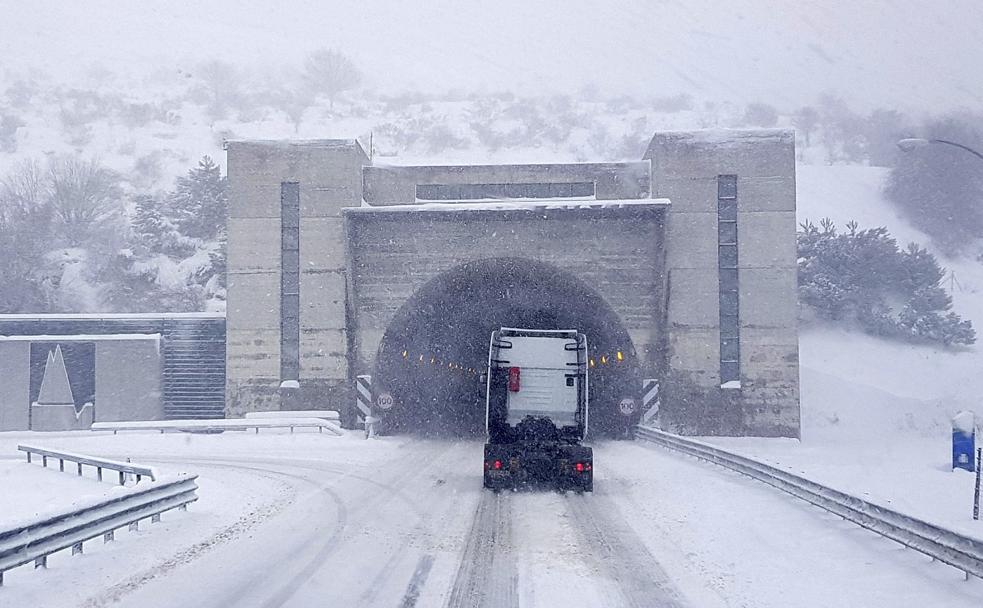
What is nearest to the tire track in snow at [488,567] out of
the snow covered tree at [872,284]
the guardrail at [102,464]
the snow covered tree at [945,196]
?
the guardrail at [102,464]

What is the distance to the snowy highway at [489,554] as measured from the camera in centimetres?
805

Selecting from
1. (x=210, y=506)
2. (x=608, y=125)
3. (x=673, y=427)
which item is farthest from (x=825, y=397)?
(x=608, y=125)

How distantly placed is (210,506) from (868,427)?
33.7 meters

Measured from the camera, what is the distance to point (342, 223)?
29875 mm

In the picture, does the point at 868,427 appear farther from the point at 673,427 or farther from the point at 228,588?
the point at 228,588

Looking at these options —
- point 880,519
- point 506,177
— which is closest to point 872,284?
point 506,177

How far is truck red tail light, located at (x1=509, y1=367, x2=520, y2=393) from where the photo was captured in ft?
56.3

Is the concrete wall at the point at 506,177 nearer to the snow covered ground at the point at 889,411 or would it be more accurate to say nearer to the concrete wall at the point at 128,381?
the snow covered ground at the point at 889,411

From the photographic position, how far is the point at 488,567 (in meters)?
9.24

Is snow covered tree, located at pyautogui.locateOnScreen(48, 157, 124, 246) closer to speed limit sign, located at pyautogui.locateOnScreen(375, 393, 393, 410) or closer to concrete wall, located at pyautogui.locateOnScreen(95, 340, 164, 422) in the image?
concrete wall, located at pyautogui.locateOnScreen(95, 340, 164, 422)

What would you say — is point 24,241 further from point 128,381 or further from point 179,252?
point 128,381

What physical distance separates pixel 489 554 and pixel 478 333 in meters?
32.1

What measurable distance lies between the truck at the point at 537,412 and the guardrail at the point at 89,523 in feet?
19.7

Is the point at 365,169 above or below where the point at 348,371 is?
above
